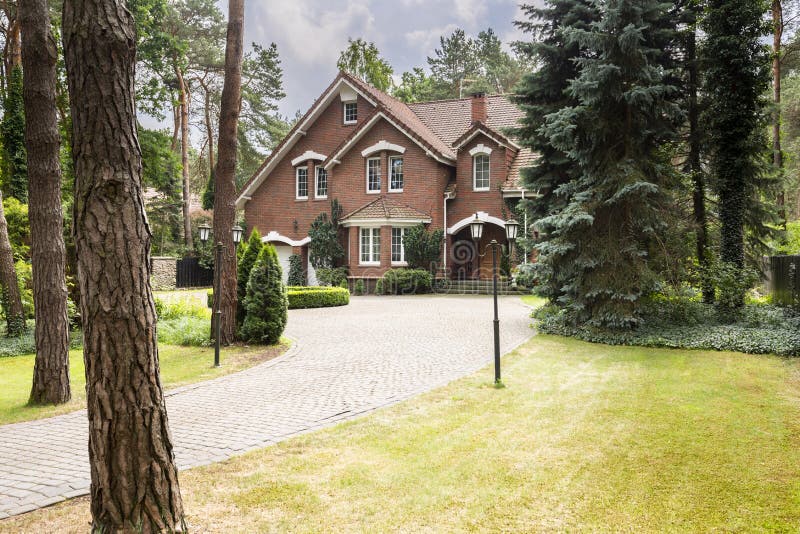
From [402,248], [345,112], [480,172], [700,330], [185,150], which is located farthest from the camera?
[185,150]

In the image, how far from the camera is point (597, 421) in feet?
19.2

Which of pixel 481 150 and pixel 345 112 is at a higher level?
pixel 345 112

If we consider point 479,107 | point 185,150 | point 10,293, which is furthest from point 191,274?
point 10,293

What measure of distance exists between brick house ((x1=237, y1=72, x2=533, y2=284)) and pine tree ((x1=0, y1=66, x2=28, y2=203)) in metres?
12.6

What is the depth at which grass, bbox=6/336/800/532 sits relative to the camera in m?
3.67

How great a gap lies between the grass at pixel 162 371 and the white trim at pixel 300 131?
17515mm

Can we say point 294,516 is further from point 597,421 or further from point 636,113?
→ point 636,113

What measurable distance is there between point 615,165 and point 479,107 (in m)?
16.1

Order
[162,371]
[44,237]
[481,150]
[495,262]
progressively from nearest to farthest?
[44,237] → [495,262] → [162,371] → [481,150]

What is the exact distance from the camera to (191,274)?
95.6 ft

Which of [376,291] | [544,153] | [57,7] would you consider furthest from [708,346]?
[57,7]

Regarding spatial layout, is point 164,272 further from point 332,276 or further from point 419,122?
point 419,122

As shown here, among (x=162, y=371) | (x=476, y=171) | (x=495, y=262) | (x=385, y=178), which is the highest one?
(x=476, y=171)

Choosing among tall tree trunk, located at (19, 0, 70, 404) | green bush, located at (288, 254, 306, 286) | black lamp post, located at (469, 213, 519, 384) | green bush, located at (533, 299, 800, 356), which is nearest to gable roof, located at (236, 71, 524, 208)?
green bush, located at (288, 254, 306, 286)
